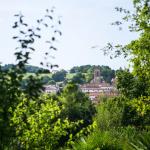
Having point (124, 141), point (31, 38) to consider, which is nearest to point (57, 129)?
point (124, 141)

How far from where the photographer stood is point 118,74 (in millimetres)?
52625

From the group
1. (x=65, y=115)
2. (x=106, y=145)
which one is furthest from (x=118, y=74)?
(x=106, y=145)

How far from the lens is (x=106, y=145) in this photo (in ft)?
48.4

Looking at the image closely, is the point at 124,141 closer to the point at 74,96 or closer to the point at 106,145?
the point at 106,145

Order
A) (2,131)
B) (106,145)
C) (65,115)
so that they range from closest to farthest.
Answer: (2,131) < (106,145) < (65,115)

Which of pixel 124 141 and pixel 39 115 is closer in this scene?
pixel 124 141

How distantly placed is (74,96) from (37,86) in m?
91.9

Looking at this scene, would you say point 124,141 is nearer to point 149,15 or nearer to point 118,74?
point 149,15

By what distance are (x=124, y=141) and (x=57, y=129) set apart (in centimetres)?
490

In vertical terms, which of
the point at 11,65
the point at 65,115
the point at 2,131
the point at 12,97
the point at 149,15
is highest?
the point at 149,15

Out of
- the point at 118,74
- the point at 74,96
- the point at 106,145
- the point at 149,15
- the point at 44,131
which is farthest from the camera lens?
the point at 74,96

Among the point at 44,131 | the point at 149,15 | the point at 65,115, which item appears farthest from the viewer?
the point at 65,115

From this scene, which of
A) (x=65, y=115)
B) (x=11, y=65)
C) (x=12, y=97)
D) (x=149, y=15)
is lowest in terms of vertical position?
(x=65, y=115)

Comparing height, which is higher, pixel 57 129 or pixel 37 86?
pixel 37 86
